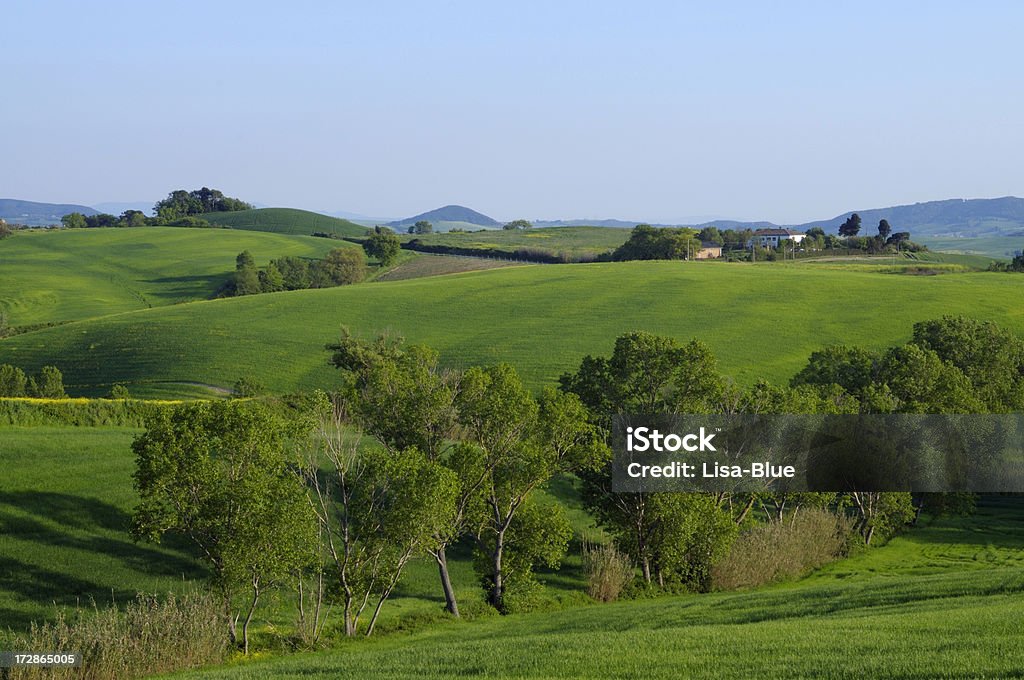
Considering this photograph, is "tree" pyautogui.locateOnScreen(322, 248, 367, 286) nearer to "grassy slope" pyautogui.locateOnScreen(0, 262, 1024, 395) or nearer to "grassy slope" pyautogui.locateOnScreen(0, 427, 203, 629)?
"grassy slope" pyautogui.locateOnScreen(0, 262, 1024, 395)

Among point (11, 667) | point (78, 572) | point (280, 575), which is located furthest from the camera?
point (78, 572)

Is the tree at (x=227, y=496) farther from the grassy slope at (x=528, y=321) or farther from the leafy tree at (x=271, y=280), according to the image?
the leafy tree at (x=271, y=280)

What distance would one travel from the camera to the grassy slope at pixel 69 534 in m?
32.1

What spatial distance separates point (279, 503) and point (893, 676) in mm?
19467

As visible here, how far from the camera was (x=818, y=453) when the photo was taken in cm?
4772

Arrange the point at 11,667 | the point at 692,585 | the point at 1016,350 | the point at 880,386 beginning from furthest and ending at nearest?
the point at 1016,350
the point at 880,386
the point at 692,585
the point at 11,667

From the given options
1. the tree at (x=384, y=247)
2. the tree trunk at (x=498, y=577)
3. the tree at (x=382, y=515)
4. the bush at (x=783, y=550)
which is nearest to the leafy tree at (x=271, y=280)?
the tree at (x=384, y=247)

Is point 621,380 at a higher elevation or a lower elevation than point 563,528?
higher

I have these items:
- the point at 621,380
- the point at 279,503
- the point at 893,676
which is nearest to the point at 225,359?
the point at 621,380

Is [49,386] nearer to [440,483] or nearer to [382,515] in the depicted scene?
[382,515]

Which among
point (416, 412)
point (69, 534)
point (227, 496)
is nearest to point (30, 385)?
point (69, 534)

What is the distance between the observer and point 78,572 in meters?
33.4

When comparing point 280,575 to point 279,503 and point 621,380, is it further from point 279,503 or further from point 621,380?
point 621,380

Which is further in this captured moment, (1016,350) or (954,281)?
(954,281)
